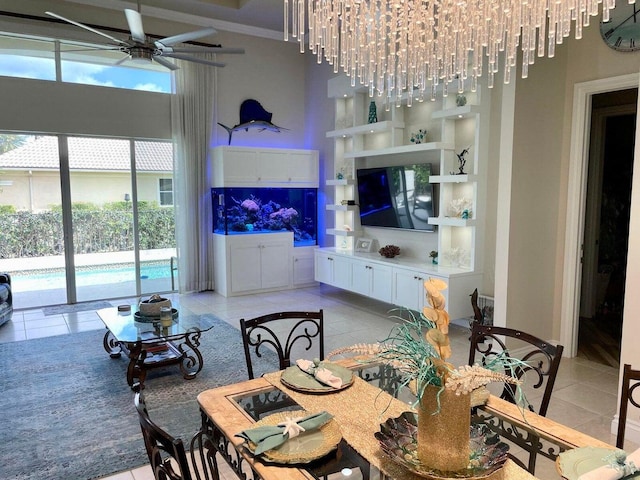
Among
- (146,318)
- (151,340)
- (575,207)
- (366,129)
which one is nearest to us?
(151,340)

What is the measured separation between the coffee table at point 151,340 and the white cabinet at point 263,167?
9.36 feet

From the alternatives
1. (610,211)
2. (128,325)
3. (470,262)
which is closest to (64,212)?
(128,325)

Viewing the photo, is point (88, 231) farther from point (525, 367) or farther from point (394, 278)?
point (525, 367)

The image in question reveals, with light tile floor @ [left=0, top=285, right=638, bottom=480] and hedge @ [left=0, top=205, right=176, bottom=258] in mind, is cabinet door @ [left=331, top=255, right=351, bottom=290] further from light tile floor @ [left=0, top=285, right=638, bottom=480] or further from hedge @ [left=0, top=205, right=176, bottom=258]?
hedge @ [left=0, top=205, right=176, bottom=258]

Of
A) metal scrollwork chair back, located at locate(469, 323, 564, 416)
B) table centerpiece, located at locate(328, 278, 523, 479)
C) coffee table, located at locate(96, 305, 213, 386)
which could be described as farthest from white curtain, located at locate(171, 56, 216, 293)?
table centerpiece, located at locate(328, 278, 523, 479)

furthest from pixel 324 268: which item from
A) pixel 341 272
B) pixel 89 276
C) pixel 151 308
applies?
pixel 89 276

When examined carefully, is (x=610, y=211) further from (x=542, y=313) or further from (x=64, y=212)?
(x=64, y=212)

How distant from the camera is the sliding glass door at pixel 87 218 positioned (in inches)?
244

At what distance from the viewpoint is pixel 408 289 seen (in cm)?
532

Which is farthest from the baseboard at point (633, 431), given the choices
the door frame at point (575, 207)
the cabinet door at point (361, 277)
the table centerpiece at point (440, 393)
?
the cabinet door at point (361, 277)

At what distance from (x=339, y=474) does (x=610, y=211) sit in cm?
558

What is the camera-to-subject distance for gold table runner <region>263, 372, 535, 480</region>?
138 centimetres

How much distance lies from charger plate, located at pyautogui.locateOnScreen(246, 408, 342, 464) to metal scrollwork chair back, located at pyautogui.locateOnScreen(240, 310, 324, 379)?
715mm

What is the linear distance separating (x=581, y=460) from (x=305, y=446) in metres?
0.84
